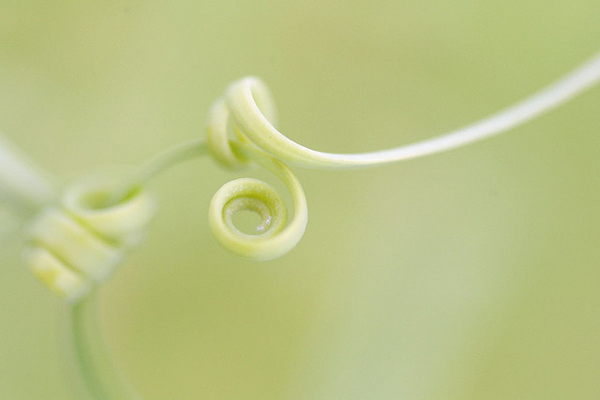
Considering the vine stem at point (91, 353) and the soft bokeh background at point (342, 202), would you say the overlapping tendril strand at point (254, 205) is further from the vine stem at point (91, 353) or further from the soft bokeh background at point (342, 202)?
the soft bokeh background at point (342, 202)

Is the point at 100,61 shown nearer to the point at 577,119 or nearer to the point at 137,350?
the point at 137,350

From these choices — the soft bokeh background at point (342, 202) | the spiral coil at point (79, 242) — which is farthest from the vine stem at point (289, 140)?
the soft bokeh background at point (342, 202)

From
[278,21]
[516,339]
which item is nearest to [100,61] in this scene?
[278,21]

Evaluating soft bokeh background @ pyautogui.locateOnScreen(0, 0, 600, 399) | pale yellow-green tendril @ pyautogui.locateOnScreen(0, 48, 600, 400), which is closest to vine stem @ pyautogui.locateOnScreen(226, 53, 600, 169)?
pale yellow-green tendril @ pyautogui.locateOnScreen(0, 48, 600, 400)

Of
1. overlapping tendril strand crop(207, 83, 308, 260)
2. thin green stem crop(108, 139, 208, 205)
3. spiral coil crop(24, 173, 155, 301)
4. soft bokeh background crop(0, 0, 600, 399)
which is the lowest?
overlapping tendril strand crop(207, 83, 308, 260)

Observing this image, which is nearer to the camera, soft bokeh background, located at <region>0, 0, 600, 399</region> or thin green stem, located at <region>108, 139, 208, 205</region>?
thin green stem, located at <region>108, 139, 208, 205</region>

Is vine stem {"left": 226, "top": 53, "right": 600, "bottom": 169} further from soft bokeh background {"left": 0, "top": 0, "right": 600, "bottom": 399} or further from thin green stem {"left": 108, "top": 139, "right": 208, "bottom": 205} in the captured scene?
soft bokeh background {"left": 0, "top": 0, "right": 600, "bottom": 399}

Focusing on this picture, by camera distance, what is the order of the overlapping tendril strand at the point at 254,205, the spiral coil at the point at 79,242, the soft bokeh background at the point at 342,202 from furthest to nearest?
the soft bokeh background at the point at 342,202 < the spiral coil at the point at 79,242 < the overlapping tendril strand at the point at 254,205
